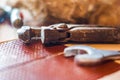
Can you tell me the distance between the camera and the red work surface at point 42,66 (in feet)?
1.96

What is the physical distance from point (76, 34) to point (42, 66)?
18 centimetres

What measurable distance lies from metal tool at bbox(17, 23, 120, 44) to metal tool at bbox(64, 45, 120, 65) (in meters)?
0.09

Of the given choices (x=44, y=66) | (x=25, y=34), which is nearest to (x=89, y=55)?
(x=44, y=66)

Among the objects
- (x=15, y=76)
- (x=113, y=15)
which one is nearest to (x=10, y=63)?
(x=15, y=76)

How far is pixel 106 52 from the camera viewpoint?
67cm

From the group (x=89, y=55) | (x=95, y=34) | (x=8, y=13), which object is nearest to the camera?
(x=89, y=55)

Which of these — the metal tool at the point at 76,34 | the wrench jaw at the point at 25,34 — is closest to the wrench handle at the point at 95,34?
the metal tool at the point at 76,34

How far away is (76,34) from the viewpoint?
2.56 ft

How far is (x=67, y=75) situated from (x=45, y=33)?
204mm

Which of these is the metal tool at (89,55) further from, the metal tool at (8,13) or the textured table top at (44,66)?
the metal tool at (8,13)

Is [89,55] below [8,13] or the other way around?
below

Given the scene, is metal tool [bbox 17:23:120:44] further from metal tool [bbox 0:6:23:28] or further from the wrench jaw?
metal tool [bbox 0:6:23:28]

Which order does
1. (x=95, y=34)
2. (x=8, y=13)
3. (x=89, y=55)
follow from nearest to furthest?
(x=89, y=55)
(x=95, y=34)
(x=8, y=13)

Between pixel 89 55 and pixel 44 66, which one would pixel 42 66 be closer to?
pixel 44 66
